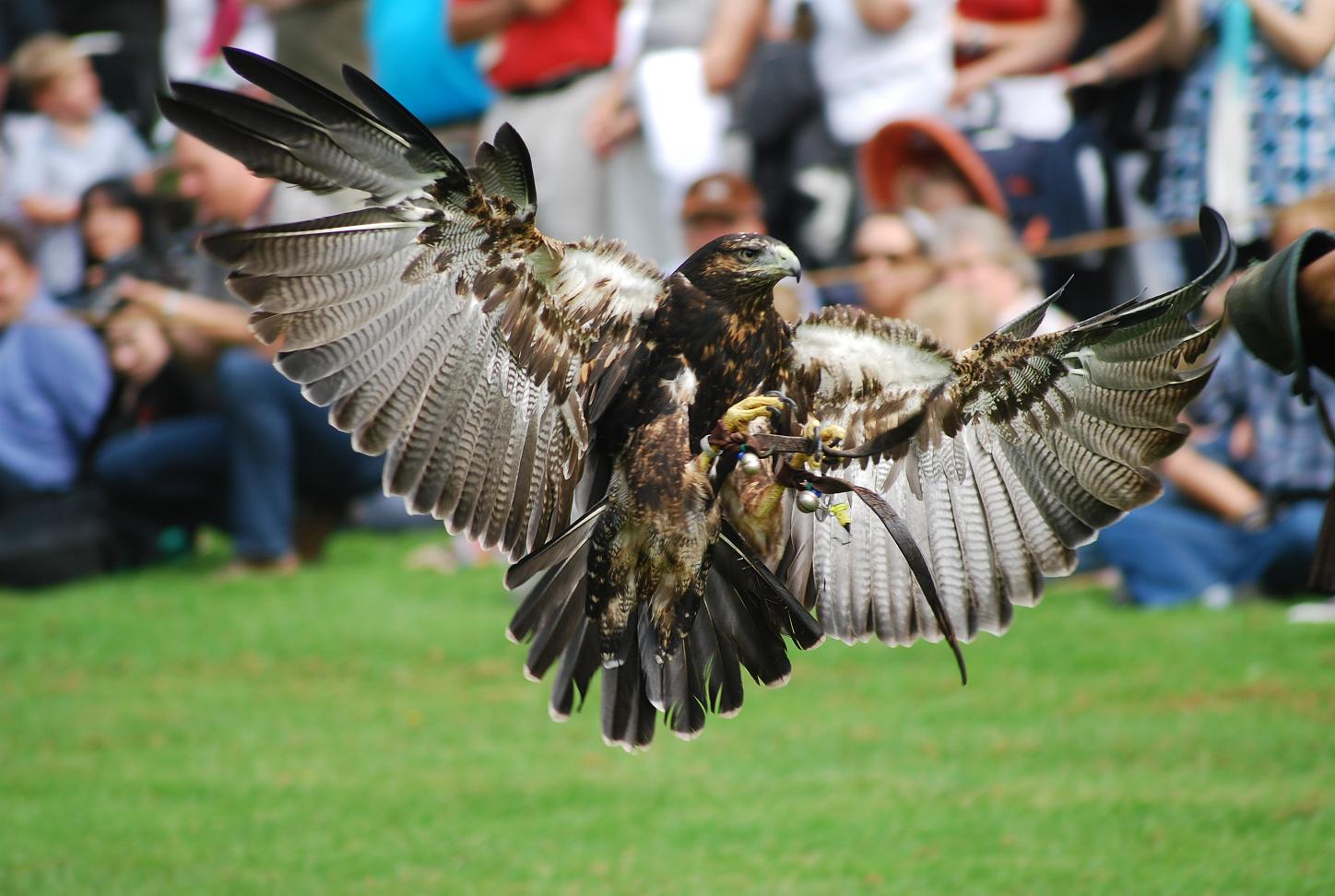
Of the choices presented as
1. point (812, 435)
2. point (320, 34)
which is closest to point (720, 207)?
point (320, 34)

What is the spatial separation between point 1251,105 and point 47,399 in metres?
6.43

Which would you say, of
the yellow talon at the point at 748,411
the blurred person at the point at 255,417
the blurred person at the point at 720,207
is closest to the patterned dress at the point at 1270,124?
the blurred person at the point at 720,207

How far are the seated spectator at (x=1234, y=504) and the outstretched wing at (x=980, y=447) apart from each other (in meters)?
2.87

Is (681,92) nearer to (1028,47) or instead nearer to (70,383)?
(1028,47)

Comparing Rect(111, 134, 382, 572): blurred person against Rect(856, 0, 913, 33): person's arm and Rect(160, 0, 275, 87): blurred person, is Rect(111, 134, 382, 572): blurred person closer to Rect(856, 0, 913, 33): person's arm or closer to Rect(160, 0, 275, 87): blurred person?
Rect(160, 0, 275, 87): blurred person

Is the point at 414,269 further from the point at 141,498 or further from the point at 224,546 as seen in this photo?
the point at 224,546

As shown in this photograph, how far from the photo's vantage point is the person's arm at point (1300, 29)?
7.43m

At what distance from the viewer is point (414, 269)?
168 inches

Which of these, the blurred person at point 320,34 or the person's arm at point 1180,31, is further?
the blurred person at point 320,34

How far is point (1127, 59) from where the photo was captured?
8461 mm

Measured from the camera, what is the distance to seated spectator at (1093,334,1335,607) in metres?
7.34

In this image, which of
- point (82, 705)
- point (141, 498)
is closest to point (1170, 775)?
point (82, 705)

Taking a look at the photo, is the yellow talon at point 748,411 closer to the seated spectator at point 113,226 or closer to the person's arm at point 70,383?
the person's arm at point 70,383

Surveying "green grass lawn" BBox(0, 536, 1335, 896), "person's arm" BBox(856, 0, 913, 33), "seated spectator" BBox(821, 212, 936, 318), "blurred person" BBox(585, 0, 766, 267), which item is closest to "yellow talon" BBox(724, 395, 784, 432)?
"green grass lawn" BBox(0, 536, 1335, 896)
